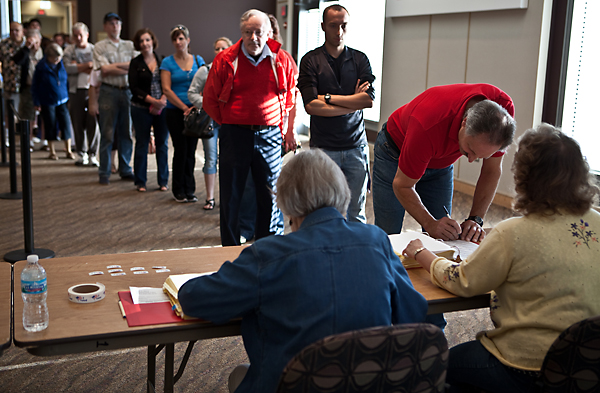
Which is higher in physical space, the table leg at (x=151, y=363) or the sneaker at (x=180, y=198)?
the table leg at (x=151, y=363)

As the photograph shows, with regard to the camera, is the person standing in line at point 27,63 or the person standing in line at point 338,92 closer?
the person standing in line at point 338,92

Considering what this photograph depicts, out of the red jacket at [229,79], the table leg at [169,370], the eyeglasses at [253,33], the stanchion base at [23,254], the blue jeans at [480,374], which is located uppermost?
the eyeglasses at [253,33]

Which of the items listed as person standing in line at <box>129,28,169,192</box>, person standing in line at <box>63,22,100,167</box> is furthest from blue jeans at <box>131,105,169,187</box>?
person standing in line at <box>63,22,100,167</box>

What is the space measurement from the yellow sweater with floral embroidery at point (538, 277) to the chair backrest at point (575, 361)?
0.10 m

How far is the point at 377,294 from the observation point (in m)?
1.36

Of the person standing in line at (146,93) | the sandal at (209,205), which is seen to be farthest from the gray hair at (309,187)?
the person standing in line at (146,93)

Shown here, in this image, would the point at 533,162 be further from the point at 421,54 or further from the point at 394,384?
the point at 421,54

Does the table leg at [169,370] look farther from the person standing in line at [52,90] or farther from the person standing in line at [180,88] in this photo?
the person standing in line at [52,90]

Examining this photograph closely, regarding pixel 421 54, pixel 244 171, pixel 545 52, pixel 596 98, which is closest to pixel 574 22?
pixel 545 52

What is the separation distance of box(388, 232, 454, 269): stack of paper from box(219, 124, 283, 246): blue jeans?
147cm

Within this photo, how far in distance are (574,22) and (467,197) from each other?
81.0 inches

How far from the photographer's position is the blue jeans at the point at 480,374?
1.56m

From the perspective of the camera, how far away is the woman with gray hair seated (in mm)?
1327

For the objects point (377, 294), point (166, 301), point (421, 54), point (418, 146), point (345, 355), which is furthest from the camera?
point (421, 54)
